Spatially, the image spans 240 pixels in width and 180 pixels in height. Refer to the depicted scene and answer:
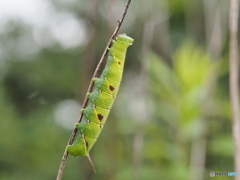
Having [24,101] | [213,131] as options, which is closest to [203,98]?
[213,131]

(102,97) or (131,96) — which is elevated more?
(131,96)

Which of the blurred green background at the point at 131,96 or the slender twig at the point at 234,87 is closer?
the slender twig at the point at 234,87

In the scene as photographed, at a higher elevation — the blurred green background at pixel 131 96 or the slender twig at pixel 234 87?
the blurred green background at pixel 131 96

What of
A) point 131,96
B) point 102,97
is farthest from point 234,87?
point 131,96

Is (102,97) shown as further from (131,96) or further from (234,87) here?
(131,96)

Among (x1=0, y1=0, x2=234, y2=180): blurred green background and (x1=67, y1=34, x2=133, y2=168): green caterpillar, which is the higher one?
(x1=0, y1=0, x2=234, y2=180): blurred green background
